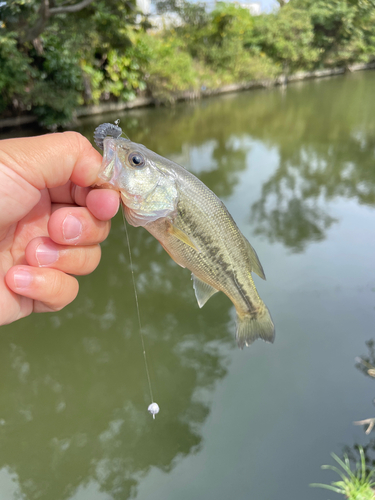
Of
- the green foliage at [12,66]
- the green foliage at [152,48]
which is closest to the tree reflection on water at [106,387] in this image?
the green foliage at [152,48]

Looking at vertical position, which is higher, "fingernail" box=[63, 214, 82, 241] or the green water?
"fingernail" box=[63, 214, 82, 241]

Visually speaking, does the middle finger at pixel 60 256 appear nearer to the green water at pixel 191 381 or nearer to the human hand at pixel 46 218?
the human hand at pixel 46 218

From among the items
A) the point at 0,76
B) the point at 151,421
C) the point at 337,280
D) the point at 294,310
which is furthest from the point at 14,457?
the point at 0,76

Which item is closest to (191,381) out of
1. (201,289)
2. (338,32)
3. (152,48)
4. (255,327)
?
(255,327)

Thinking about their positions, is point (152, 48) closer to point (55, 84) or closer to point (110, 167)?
point (55, 84)

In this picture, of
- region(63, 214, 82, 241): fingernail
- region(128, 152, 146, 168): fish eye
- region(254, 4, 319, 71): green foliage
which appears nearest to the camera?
region(128, 152, 146, 168): fish eye

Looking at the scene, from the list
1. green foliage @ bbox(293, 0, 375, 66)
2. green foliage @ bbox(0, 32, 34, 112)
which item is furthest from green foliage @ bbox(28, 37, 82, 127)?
green foliage @ bbox(293, 0, 375, 66)

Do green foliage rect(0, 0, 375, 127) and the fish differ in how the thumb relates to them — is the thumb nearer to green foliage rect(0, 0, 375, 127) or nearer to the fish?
the fish
